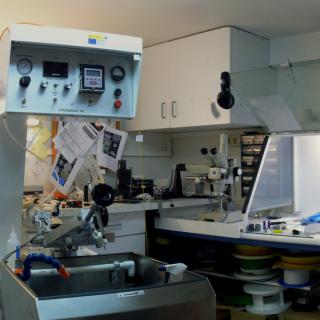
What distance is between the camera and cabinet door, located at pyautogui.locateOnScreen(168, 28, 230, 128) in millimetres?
3359

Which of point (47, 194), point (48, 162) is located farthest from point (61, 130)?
point (47, 194)

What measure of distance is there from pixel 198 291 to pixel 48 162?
2626mm

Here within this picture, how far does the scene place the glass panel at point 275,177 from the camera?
10.2 ft

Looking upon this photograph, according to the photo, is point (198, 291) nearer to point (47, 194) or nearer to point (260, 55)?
point (47, 194)

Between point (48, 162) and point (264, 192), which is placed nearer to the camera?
point (264, 192)

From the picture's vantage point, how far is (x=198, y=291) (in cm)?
111

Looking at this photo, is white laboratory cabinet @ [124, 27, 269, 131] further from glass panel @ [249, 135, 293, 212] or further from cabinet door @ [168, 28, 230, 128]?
glass panel @ [249, 135, 293, 212]

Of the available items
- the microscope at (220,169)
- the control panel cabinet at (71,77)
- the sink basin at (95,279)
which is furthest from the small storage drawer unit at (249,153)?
the sink basin at (95,279)

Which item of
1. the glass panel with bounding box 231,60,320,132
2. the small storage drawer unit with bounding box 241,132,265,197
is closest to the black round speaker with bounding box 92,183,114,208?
the glass panel with bounding box 231,60,320,132

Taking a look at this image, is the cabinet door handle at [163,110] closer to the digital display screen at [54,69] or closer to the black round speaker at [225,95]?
the black round speaker at [225,95]

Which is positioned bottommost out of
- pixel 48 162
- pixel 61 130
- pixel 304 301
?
pixel 304 301

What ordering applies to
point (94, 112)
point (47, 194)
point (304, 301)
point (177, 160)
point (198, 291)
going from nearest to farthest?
point (198, 291)
point (94, 112)
point (304, 301)
point (47, 194)
point (177, 160)

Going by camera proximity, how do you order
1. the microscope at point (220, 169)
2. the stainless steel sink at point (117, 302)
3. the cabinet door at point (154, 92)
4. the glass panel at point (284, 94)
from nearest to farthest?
the stainless steel sink at point (117, 302)
the glass panel at point (284, 94)
the microscope at point (220, 169)
the cabinet door at point (154, 92)

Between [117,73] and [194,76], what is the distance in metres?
1.98
